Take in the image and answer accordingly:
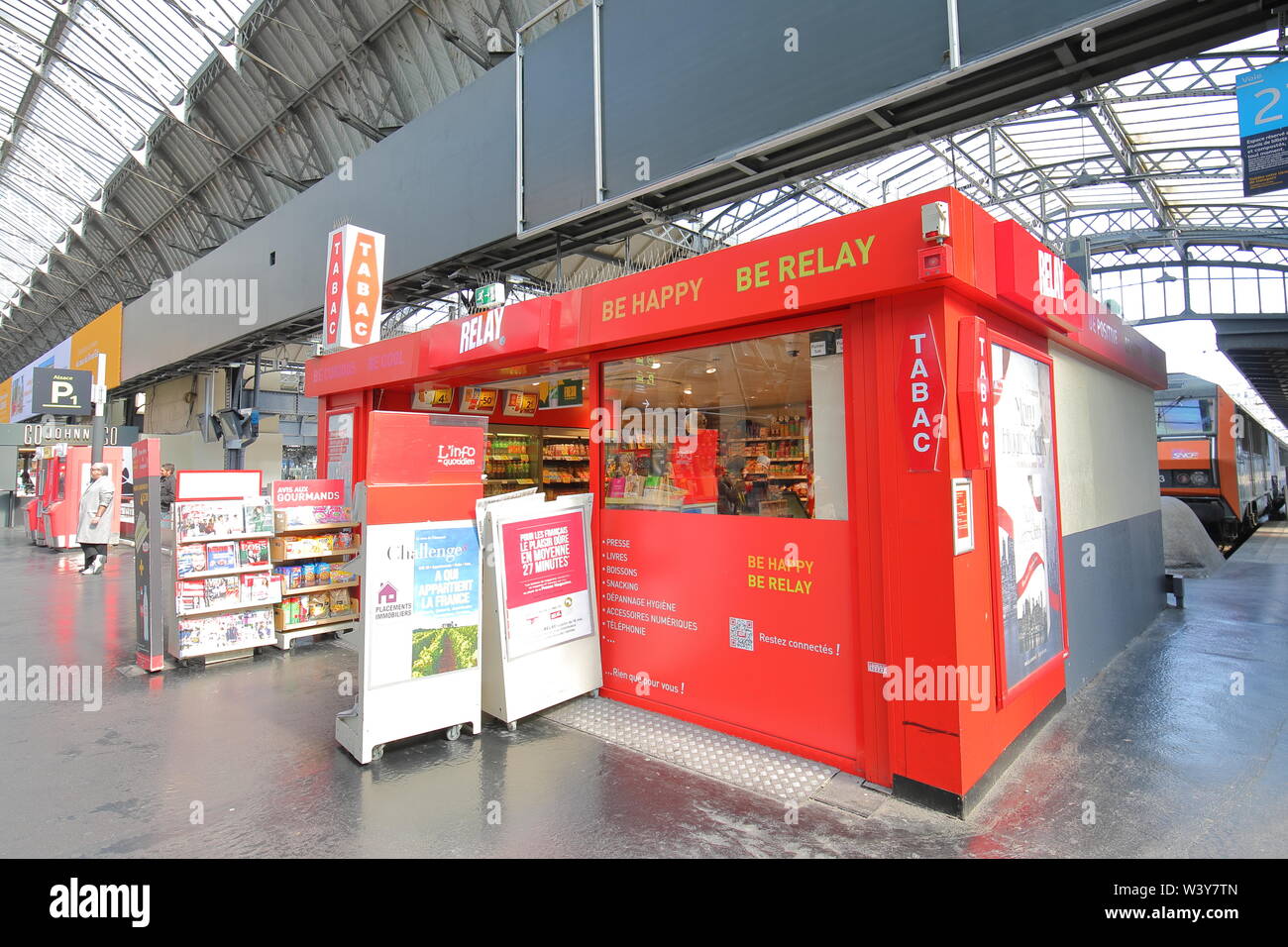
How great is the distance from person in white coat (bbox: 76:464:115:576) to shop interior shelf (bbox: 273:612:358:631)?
667cm

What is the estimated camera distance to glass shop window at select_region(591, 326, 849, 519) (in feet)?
12.4

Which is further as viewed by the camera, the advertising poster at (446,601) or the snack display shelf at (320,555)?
the snack display shelf at (320,555)

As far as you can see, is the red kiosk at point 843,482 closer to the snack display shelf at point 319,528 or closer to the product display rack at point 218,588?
the snack display shelf at point 319,528

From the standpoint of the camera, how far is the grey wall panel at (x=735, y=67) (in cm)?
400

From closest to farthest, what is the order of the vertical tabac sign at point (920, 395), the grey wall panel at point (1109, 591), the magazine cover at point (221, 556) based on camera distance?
1. the vertical tabac sign at point (920, 395)
2. the grey wall panel at point (1109, 591)
3. the magazine cover at point (221, 556)

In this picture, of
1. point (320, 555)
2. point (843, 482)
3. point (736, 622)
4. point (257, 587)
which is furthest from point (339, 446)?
point (843, 482)

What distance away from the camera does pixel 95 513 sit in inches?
432

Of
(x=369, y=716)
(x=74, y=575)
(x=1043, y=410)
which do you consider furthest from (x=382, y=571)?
(x=74, y=575)

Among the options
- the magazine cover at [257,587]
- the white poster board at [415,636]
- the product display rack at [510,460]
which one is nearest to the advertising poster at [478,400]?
the product display rack at [510,460]

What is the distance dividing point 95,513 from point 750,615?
12.3 m

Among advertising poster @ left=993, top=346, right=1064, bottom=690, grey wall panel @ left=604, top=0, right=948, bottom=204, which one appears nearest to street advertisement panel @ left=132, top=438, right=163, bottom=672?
grey wall panel @ left=604, top=0, right=948, bottom=204

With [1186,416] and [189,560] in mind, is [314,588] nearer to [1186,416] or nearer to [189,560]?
[189,560]

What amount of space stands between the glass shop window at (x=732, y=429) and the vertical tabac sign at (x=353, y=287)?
4330 millimetres
